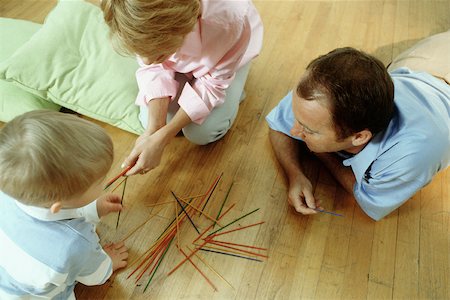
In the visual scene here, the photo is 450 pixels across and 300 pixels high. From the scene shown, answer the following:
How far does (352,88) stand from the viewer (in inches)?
43.0

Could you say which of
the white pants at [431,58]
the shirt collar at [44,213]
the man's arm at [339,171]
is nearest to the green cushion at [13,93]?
the shirt collar at [44,213]

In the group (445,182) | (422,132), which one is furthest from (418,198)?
(422,132)

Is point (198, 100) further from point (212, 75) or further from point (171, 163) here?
point (171, 163)

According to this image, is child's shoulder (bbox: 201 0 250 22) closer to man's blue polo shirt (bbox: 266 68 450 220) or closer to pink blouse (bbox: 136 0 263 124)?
pink blouse (bbox: 136 0 263 124)

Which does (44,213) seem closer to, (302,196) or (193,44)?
(193,44)

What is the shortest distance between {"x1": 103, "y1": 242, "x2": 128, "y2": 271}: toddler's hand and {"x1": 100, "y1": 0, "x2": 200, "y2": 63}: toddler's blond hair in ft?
2.26

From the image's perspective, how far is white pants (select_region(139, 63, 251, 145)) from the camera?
161 centimetres

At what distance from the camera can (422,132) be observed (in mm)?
1159

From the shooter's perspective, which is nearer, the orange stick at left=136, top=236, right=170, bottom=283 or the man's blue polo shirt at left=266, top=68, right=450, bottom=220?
the man's blue polo shirt at left=266, top=68, right=450, bottom=220

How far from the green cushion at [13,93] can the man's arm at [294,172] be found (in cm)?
106

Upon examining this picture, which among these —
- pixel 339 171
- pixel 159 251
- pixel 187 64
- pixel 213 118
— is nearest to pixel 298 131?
pixel 339 171

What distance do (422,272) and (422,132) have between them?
548 mm

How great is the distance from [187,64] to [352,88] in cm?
72

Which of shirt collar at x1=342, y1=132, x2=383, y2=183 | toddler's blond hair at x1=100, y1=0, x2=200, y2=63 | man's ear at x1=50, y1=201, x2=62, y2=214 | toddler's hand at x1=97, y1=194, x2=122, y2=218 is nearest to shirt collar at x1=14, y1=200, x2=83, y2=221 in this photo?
man's ear at x1=50, y1=201, x2=62, y2=214
